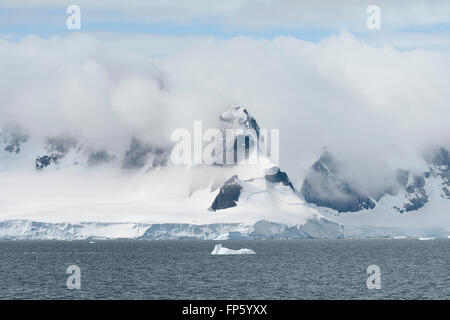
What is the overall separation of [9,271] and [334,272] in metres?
49.1

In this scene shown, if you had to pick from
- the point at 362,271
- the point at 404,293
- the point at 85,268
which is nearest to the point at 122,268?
the point at 85,268

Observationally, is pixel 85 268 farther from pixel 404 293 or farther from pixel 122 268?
pixel 404 293
